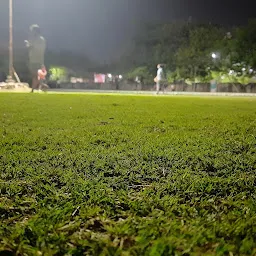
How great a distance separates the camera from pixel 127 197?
6.35 ft

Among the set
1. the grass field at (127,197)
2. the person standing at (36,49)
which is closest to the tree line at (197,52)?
the person standing at (36,49)

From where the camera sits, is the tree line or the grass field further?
the tree line

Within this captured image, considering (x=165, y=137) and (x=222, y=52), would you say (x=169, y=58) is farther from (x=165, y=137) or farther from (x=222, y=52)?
(x=165, y=137)

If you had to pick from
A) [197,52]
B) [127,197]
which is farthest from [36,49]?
[197,52]

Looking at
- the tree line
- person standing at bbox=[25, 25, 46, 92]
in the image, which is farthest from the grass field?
the tree line

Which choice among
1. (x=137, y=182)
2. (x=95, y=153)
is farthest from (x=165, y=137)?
(x=137, y=182)

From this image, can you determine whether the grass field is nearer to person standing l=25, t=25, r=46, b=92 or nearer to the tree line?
person standing l=25, t=25, r=46, b=92

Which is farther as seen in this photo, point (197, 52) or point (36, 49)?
point (197, 52)

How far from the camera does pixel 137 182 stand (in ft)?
7.39

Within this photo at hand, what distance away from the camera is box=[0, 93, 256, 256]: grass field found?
1.36m

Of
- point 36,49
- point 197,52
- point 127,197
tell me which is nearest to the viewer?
point 127,197

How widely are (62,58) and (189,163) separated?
7347 cm

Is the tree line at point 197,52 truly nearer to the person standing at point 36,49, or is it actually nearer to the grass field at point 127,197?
the person standing at point 36,49

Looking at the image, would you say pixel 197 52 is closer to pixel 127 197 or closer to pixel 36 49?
pixel 36 49
